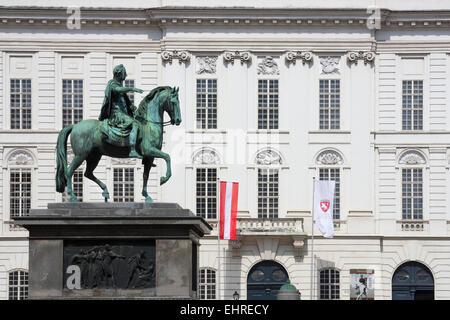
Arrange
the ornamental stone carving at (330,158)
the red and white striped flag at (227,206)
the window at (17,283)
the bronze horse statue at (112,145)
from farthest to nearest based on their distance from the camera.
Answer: the ornamental stone carving at (330,158) → the window at (17,283) → the red and white striped flag at (227,206) → the bronze horse statue at (112,145)

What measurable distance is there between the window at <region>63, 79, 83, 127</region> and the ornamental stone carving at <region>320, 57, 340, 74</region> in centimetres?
1078

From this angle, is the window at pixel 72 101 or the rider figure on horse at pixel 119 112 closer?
the rider figure on horse at pixel 119 112

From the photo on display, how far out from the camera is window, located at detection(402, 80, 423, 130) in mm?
61875

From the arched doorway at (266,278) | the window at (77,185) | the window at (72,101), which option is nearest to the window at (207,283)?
the arched doorway at (266,278)

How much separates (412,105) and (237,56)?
8.05m

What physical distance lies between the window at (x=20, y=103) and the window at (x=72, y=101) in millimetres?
1583

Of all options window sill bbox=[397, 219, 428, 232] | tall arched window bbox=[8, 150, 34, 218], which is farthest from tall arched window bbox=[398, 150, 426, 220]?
tall arched window bbox=[8, 150, 34, 218]

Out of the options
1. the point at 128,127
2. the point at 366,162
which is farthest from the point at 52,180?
the point at 128,127

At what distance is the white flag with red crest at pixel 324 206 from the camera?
59.1 m

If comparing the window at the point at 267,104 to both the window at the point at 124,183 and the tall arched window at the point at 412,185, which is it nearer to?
the tall arched window at the point at 412,185

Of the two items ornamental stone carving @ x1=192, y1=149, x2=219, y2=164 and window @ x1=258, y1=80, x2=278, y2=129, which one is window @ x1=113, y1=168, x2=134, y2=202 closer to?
ornamental stone carving @ x1=192, y1=149, x2=219, y2=164

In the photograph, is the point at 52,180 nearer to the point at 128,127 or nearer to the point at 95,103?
the point at 95,103

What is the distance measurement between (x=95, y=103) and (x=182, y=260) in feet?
101

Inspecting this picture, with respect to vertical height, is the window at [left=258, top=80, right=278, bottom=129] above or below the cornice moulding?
below
